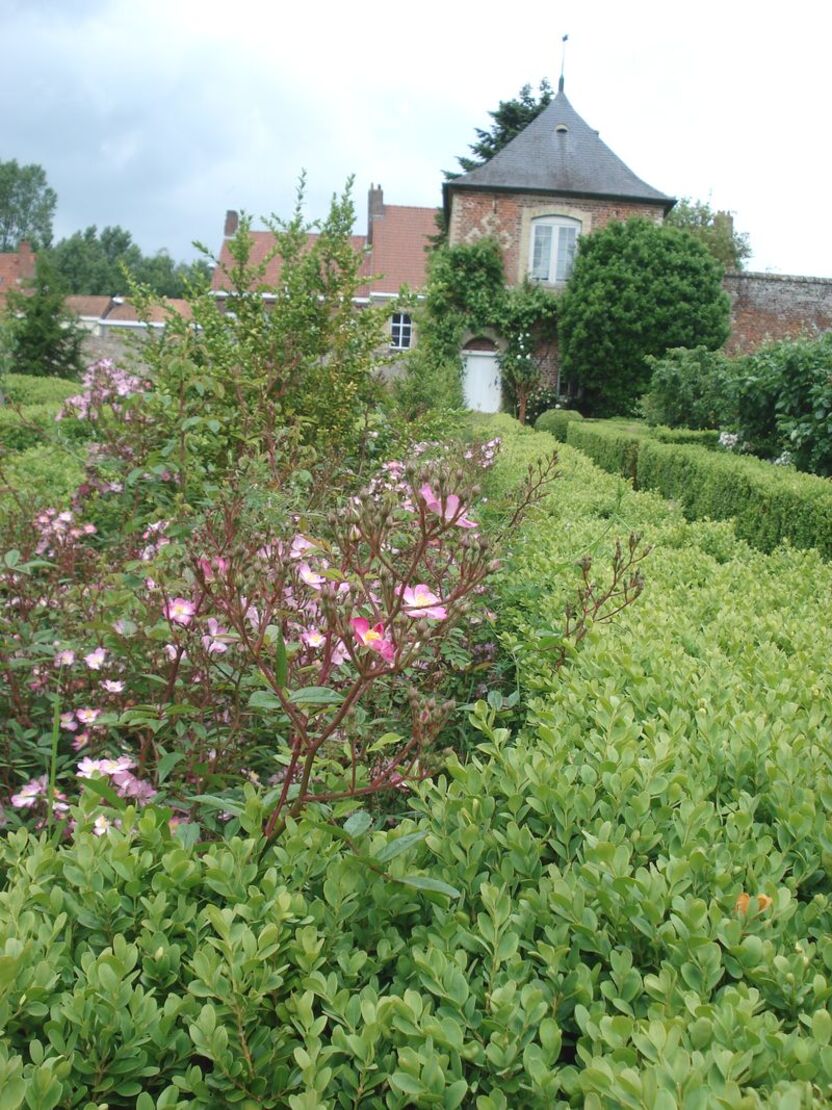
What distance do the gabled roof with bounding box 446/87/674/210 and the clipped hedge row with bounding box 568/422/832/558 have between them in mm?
13678

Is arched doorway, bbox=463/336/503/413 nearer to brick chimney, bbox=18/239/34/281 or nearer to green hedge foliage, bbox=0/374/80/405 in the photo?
green hedge foliage, bbox=0/374/80/405

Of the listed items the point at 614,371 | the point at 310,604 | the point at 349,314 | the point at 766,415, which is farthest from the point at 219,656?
the point at 614,371

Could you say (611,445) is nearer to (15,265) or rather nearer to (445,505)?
(445,505)

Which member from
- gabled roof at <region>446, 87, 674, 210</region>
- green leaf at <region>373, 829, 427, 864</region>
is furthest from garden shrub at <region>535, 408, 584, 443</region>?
green leaf at <region>373, 829, 427, 864</region>

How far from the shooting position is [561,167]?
24.5 meters

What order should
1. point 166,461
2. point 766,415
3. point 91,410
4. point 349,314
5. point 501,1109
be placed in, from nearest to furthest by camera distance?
point 501,1109
point 166,461
point 91,410
point 349,314
point 766,415

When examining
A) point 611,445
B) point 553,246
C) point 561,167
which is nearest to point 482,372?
point 553,246

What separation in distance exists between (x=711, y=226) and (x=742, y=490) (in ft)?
98.2

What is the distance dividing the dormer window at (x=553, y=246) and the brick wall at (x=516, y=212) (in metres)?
0.18

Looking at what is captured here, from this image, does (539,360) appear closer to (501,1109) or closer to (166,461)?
(166,461)

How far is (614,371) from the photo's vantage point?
867 inches

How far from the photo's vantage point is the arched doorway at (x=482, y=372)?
24.3 metres

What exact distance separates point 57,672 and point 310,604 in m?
0.77

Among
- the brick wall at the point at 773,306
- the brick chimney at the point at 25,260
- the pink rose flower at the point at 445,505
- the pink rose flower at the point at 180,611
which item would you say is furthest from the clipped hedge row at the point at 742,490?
the brick chimney at the point at 25,260
